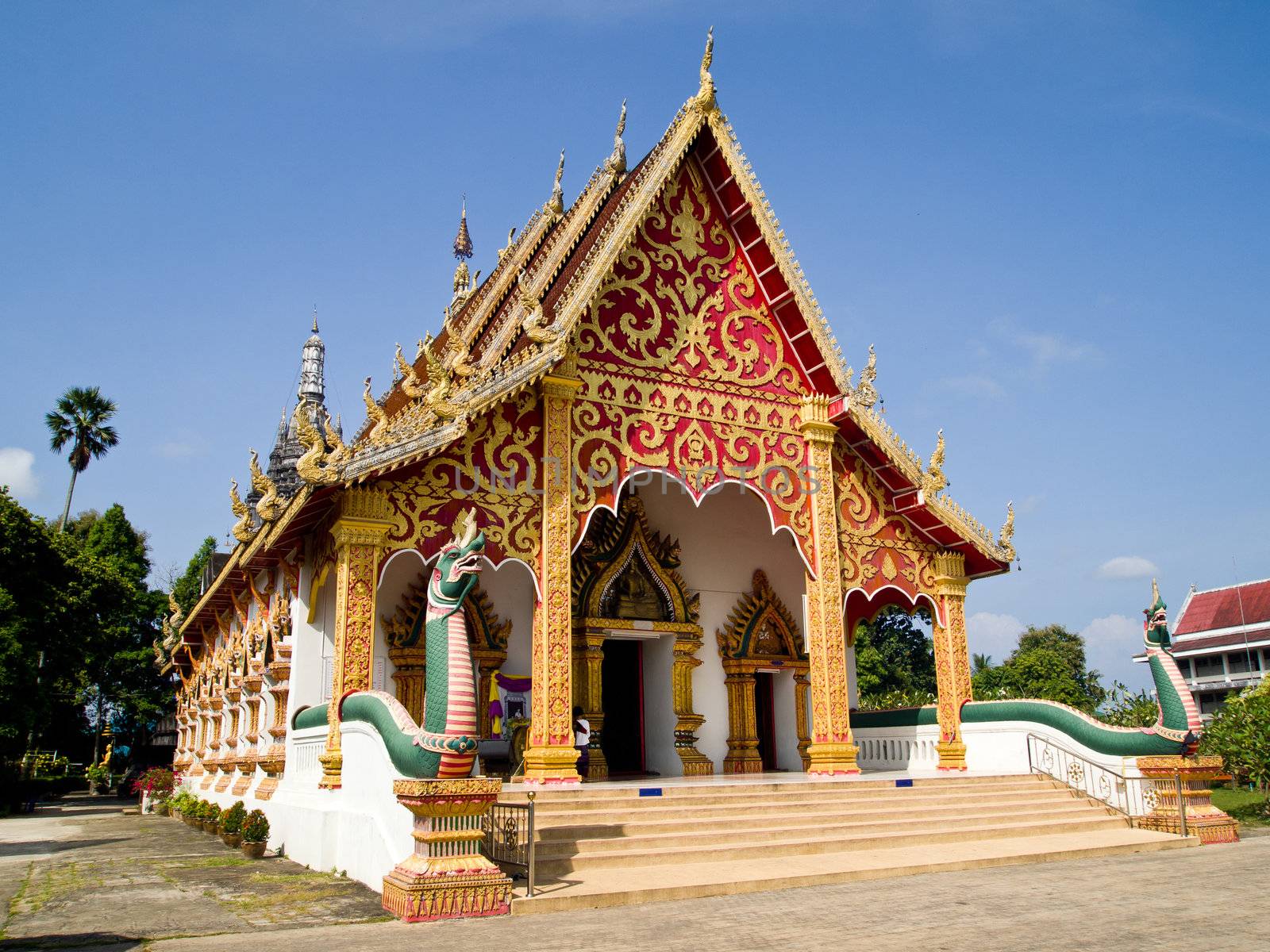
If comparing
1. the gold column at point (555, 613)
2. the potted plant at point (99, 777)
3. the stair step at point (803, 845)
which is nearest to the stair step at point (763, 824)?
the stair step at point (803, 845)

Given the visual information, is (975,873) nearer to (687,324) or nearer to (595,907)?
(595,907)

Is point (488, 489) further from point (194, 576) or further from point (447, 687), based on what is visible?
point (194, 576)

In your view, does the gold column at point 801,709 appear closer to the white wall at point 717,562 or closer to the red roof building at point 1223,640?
the white wall at point 717,562

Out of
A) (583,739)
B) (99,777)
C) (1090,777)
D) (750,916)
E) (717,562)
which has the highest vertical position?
(717,562)

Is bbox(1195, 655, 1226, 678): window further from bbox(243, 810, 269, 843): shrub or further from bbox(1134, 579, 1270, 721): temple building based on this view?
bbox(243, 810, 269, 843): shrub

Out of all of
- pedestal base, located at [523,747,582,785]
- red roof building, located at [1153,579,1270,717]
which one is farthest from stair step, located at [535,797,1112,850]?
red roof building, located at [1153,579,1270,717]

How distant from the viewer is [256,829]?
985 cm

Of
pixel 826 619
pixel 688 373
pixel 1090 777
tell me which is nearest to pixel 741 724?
pixel 826 619

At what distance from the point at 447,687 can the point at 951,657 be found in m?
8.01

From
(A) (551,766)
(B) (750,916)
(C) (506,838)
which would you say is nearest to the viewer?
(B) (750,916)

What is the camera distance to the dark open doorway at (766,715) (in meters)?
13.9

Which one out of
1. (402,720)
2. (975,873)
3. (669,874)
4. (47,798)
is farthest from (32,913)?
A: (47,798)

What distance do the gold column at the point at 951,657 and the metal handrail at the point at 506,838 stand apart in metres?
6.69

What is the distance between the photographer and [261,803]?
429 inches
